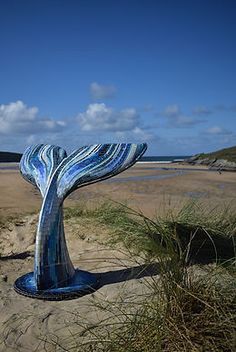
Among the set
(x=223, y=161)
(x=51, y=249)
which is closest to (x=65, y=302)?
(x=51, y=249)

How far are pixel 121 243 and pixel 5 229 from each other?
8.63 feet

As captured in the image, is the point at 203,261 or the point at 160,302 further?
the point at 203,261

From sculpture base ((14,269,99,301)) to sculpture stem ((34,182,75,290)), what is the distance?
78mm

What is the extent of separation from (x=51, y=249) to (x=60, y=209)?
17.3 inches

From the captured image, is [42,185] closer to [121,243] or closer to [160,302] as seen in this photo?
[121,243]

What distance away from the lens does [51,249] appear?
4246 millimetres

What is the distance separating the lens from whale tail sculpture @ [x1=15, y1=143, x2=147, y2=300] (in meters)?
4.16

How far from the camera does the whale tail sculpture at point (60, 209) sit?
4160 mm

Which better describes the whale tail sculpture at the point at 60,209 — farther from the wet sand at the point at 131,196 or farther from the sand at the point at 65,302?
the wet sand at the point at 131,196

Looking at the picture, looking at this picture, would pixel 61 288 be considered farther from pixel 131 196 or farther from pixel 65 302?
pixel 131 196

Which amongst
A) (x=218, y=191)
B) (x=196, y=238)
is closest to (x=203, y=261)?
(x=196, y=238)

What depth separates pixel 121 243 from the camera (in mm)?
5566

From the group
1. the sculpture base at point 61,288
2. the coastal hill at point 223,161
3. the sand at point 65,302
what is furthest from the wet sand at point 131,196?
the coastal hill at point 223,161

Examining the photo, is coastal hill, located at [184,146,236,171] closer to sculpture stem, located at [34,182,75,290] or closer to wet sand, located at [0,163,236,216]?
wet sand, located at [0,163,236,216]
